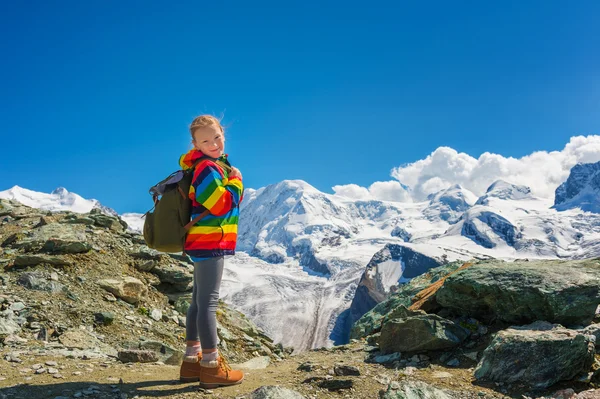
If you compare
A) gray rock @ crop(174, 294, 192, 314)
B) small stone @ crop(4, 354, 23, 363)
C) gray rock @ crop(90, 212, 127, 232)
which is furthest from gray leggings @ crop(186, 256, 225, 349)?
gray rock @ crop(90, 212, 127, 232)

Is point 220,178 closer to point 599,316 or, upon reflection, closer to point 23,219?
point 599,316

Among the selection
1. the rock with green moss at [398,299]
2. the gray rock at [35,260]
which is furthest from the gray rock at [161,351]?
the rock with green moss at [398,299]

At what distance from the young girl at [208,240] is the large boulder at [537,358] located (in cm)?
374

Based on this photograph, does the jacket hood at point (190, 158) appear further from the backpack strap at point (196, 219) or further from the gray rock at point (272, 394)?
the gray rock at point (272, 394)

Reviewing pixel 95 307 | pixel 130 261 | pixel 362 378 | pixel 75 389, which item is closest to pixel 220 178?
pixel 75 389

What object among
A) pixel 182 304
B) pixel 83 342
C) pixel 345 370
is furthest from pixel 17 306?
pixel 345 370

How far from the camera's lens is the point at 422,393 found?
17.5 feet

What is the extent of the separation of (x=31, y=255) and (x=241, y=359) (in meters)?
6.09

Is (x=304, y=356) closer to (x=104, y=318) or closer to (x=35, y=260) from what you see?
(x=104, y=318)

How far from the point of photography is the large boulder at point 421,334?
742 cm

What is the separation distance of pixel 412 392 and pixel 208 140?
170 inches

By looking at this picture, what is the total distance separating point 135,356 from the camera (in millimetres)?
7297

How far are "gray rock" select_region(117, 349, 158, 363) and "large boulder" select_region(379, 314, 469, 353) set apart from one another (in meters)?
4.30

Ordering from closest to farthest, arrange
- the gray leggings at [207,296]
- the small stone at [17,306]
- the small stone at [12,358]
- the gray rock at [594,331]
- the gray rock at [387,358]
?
the gray leggings at [207,296] < the small stone at [12,358] < the gray rock at [594,331] < the gray rock at [387,358] < the small stone at [17,306]
